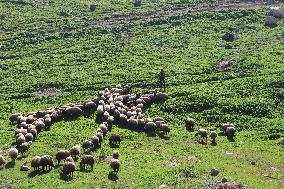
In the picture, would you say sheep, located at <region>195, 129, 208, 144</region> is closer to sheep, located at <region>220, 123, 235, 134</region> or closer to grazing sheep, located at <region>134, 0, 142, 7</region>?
sheep, located at <region>220, 123, 235, 134</region>

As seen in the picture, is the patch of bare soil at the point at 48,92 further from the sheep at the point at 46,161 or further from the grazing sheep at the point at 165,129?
the sheep at the point at 46,161

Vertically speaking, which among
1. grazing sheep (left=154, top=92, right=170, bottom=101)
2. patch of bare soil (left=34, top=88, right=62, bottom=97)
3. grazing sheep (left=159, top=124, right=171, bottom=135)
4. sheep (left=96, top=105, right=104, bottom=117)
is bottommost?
patch of bare soil (left=34, top=88, right=62, bottom=97)

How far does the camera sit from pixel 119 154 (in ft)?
129

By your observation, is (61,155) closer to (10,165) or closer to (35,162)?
(35,162)

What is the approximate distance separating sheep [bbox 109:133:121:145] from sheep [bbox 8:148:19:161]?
746 centimetres

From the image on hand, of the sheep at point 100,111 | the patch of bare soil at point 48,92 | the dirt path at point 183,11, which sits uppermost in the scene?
the dirt path at point 183,11

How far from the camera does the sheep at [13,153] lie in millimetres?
38750

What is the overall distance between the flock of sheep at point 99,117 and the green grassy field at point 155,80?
31.7 inches

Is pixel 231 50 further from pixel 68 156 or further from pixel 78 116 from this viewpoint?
pixel 68 156

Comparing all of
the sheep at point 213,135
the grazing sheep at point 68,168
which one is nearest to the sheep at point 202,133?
the sheep at point 213,135

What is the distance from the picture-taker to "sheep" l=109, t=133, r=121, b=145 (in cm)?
4200

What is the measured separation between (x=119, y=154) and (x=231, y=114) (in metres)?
13.6

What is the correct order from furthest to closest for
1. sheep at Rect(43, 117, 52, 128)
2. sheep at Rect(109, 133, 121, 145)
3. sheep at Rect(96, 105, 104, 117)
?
sheep at Rect(96, 105, 104, 117) → sheep at Rect(43, 117, 52, 128) → sheep at Rect(109, 133, 121, 145)

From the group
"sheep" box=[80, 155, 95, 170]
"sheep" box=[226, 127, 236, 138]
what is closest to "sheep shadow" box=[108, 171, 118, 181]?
"sheep" box=[80, 155, 95, 170]
